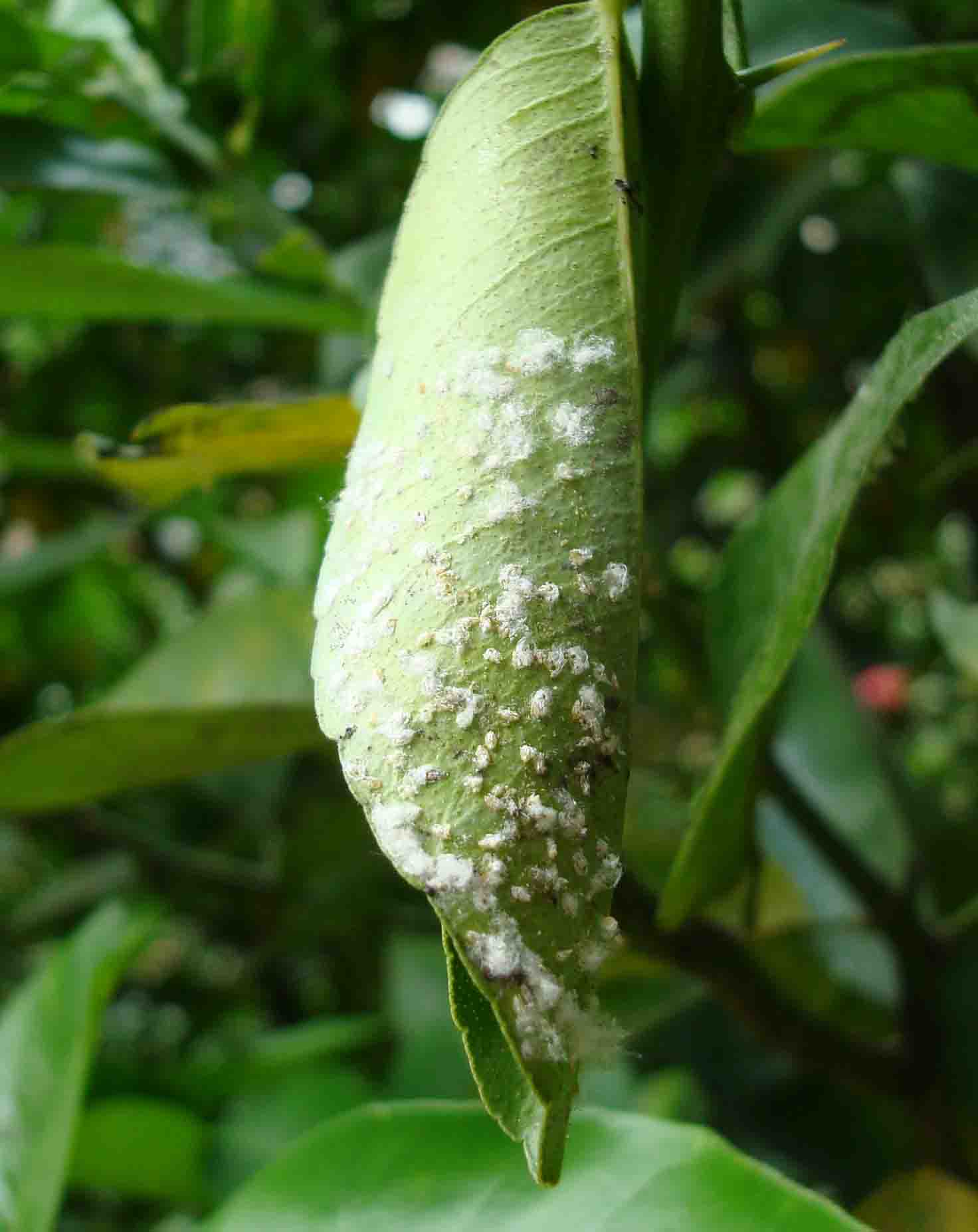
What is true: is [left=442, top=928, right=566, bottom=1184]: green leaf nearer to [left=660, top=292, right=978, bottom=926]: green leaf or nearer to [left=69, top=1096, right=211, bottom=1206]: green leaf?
[left=660, top=292, right=978, bottom=926]: green leaf

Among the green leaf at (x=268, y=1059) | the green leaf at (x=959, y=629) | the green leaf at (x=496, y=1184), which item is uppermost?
the green leaf at (x=496, y=1184)

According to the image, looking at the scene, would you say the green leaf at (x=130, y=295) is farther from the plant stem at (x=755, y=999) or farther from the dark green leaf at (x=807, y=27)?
the plant stem at (x=755, y=999)

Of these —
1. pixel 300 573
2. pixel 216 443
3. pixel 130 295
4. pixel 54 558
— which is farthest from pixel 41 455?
pixel 216 443

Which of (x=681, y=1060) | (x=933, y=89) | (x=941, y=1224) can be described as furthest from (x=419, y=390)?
(x=681, y=1060)

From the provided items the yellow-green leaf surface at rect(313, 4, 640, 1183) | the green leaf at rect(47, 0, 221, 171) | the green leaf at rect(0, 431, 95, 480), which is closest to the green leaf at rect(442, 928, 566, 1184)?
the yellow-green leaf surface at rect(313, 4, 640, 1183)

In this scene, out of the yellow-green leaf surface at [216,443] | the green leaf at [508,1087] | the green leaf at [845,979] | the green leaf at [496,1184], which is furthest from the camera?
the green leaf at [845,979]

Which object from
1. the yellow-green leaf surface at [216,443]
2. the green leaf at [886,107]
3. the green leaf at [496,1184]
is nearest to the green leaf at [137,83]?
the yellow-green leaf surface at [216,443]

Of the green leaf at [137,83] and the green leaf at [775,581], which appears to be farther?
the green leaf at [137,83]
